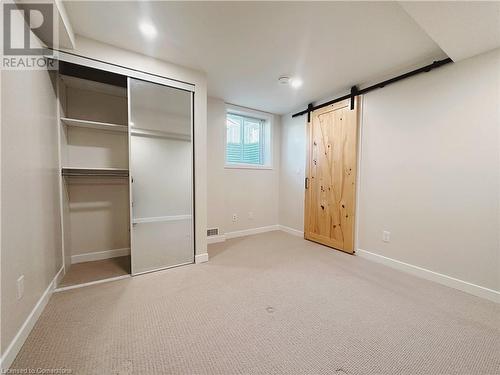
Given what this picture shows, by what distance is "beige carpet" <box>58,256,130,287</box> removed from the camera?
2.15 m

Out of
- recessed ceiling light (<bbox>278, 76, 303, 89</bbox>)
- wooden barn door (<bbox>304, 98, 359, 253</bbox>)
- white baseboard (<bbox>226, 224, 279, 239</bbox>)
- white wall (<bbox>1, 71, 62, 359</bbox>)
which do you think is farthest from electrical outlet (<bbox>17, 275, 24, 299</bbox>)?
wooden barn door (<bbox>304, 98, 359, 253</bbox>)

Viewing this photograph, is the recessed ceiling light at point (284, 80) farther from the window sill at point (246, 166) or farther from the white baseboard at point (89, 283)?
the white baseboard at point (89, 283)

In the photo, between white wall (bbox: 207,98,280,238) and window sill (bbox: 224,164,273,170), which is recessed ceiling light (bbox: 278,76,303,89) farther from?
window sill (bbox: 224,164,273,170)

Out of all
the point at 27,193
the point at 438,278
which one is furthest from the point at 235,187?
the point at 438,278

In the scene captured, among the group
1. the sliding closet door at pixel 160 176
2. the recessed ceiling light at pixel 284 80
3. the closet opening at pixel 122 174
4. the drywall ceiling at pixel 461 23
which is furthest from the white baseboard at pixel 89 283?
the drywall ceiling at pixel 461 23

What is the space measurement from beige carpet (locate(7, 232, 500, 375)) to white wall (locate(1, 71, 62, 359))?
0.91ft

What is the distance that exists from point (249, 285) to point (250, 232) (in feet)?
6.26

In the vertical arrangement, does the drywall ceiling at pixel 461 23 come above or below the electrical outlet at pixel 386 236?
above

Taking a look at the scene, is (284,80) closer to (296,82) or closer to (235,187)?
(296,82)

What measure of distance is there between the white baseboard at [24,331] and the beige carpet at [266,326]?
39 mm

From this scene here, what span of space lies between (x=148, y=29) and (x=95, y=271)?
2.55 metres

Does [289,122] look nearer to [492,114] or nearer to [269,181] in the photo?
[269,181]

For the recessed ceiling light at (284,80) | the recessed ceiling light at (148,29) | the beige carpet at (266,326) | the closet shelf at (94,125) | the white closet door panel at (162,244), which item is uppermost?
the recessed ceiling light at (148,29)

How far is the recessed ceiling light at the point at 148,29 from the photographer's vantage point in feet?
5.89
